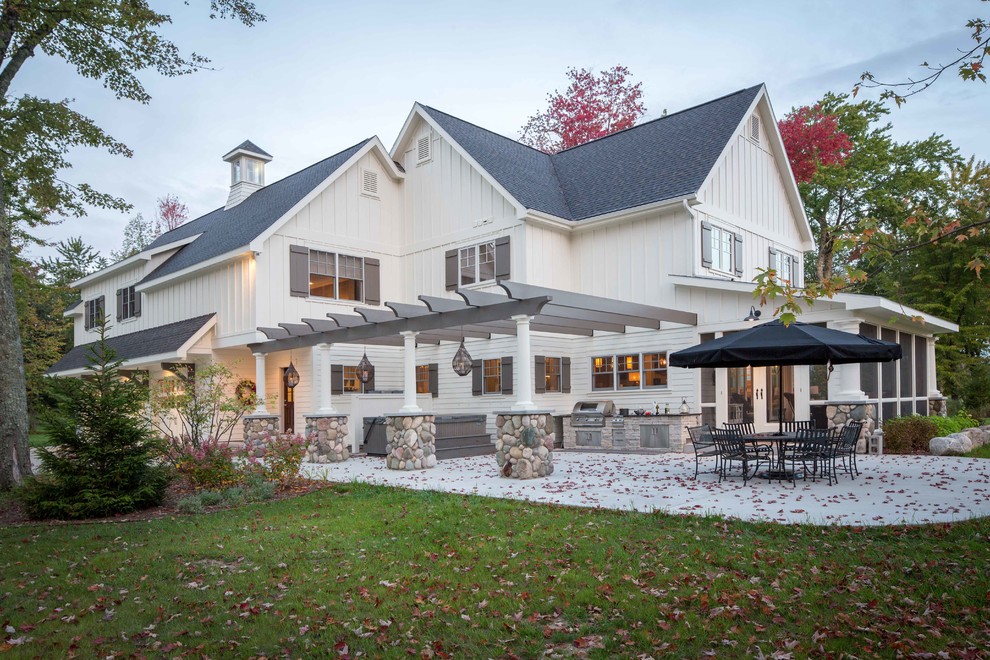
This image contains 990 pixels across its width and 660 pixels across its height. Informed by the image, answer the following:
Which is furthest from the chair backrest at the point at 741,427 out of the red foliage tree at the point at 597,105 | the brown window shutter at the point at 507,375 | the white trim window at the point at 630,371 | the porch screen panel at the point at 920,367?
the red foliage tree at the point at 597,105

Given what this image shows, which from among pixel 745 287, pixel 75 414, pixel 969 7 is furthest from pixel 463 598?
pixel 745 287

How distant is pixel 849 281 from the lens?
14.1ft

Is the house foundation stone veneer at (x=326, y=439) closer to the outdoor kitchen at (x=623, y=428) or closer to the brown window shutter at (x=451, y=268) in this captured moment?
the brown window shutter at (x=451, y=268)

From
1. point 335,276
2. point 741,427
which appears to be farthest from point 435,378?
point 741,427

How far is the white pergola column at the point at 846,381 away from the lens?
13477 millimetres

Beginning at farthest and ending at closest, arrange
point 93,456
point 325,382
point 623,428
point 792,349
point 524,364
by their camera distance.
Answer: point 623,428
point 325,382
point 524,364
point 792,349
point 93,456

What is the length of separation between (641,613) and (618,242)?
13.2 meters

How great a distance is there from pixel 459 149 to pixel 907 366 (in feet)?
39.7

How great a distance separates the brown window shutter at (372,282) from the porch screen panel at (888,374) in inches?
481

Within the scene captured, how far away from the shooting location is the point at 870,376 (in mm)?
14781

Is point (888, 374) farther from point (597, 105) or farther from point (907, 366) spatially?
point (597, 105)

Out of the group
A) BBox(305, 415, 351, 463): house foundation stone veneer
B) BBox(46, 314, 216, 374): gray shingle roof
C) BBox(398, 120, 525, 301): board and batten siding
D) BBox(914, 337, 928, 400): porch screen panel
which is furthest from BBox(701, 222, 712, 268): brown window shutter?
BBox(46, 314, 216, 374): gray shingle roof

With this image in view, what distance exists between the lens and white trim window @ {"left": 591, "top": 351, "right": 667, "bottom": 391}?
16109mm

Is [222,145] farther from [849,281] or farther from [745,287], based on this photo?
[849,281]
